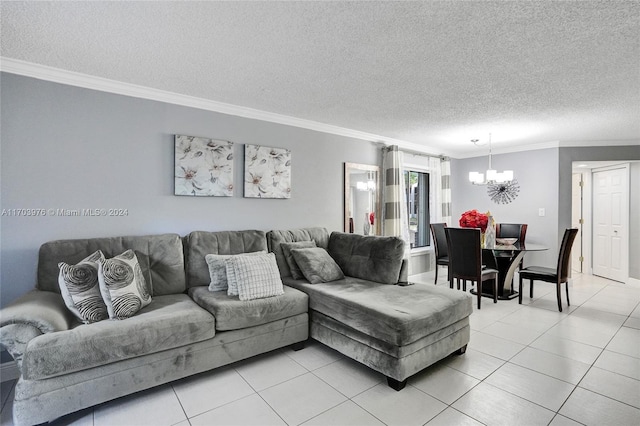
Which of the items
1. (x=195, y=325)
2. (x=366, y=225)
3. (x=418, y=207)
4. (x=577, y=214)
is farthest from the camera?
(x=577, y=214)

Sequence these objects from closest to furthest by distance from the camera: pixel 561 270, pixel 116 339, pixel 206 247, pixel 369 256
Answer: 1. pixel 116 339
2. pixel 206 247
3. pixel 369 256
4. pixel 561 270

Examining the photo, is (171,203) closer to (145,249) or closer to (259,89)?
(145,249)

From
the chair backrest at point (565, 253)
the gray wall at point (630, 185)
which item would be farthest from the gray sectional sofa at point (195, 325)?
the gray wall at point (630, 185)

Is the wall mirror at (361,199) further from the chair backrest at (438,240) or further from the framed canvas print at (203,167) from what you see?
the framed canvas print at (203,167)

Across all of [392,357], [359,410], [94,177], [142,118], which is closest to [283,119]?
[142,118]

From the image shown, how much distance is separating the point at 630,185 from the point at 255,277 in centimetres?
622

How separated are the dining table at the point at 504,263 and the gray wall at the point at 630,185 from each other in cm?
143

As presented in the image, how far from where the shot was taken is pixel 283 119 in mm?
3838

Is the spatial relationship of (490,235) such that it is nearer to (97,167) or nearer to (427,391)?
(427,391)

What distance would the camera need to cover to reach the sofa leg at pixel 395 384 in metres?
2.21

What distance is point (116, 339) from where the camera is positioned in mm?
1973

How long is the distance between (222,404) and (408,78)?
284 centimetres

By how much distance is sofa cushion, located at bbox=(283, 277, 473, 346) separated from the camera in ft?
7.34

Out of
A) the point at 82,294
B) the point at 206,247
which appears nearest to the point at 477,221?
the point at 206,247
